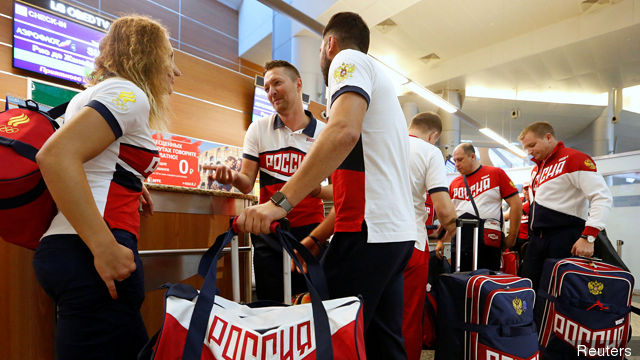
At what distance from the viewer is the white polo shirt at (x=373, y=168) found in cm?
109

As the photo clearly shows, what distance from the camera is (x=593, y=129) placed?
10344 millimetres

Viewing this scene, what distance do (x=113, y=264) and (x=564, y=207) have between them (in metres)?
3.19

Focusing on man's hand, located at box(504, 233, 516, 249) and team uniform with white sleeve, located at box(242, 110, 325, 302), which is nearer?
team uniform with white sleeve, located at box(242, 110, 325, 302)

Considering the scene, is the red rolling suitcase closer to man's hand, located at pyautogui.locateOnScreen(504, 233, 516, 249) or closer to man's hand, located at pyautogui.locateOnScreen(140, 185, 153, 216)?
man's hand, located at pyautogui.locateOnScreen(140, 185, 153, 216)

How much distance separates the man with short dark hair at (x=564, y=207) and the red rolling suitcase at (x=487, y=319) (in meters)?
1.24

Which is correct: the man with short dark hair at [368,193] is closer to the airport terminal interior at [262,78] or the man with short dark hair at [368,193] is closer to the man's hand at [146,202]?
the airport terminal interior at [262,78]

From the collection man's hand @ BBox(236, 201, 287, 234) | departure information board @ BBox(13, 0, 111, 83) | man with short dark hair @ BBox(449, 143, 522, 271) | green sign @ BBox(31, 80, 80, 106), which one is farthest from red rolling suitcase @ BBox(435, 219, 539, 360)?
green sign @ BBox(31, 80, 80, 106)

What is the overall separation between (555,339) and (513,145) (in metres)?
11.3

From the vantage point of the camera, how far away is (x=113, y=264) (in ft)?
2.89

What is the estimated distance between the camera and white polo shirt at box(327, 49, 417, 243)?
1093 millimetres

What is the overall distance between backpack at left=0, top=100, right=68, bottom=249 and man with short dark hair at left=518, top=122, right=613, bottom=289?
10.5ft

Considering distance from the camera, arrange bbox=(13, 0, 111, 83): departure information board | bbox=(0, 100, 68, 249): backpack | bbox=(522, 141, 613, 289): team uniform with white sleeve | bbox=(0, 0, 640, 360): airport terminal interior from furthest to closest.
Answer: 1. bbox=(13, 0, 111, 83): departure information board
2. bbox=(522, 141, 613, 289): team uniform with white sleeve
3. bbox=(0, 0, 640, 360): airport terminal interior
4. bbox=(0, 100, 68, 249): backpack

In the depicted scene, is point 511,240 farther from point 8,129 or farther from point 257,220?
point 8,129

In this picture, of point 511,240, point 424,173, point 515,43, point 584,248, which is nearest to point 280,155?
point 424,173
